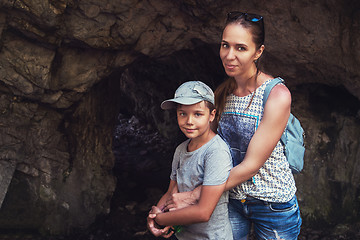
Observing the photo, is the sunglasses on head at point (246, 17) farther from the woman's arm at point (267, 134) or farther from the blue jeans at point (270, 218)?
the blue jeans at point (270, 218)

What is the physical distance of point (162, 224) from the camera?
7.32 ft

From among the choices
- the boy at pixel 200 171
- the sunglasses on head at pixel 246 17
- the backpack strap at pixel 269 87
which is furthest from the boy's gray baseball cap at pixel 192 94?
the sunglasses on head at pixel 246 17

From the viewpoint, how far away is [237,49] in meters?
2.15

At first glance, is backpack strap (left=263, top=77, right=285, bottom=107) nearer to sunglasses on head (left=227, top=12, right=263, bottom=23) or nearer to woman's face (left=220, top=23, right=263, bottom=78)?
woman's face (left=220, top=23, right=263, bottom=78)

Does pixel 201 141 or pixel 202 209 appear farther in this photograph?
pixel 201 141

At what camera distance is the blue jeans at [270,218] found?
2135 mm

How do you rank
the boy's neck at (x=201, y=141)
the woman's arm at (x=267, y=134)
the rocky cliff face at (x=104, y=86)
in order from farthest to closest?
the rocky cliff face at (x=104, y=86)
the boy's neck at (x=201, y=141)
the woman's arm at (x=267, y=134)

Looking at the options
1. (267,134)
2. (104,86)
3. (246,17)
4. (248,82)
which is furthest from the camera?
(104,86)

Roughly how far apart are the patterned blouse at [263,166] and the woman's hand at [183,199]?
23cm

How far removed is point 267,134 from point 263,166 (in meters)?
0.24

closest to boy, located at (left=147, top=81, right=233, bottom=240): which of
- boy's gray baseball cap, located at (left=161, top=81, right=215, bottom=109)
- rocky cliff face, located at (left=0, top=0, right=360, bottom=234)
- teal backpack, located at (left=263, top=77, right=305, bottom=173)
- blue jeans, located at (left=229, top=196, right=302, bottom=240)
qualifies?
boy's gray baseball cap, located at (left=161, top=81, right=215, bottom=109)

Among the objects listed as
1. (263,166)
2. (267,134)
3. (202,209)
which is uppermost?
(267,134)

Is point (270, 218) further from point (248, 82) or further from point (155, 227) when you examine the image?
point (248, 82)

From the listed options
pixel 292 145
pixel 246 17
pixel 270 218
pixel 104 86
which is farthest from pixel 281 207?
pixel 104 86
